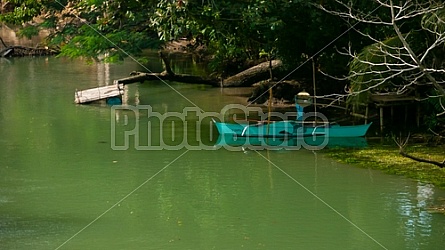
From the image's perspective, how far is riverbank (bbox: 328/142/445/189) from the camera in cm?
970

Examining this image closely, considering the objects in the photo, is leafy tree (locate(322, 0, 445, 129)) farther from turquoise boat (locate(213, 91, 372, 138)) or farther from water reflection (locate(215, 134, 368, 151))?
water reflection (locate(215, 134, 368, 151))

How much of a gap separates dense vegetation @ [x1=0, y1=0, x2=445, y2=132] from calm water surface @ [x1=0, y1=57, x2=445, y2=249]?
1366 millimetres

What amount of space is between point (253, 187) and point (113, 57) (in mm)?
3740

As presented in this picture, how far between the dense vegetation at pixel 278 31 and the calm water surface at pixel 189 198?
137 centimetres

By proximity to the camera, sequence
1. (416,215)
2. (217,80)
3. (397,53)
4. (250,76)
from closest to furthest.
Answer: (416,215), (397,53), (250,76), (217,80)

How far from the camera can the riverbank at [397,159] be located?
31.8ft

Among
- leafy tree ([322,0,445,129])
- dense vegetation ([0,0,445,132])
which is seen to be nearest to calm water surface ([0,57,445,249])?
leafy tree ([322,0,445,129])

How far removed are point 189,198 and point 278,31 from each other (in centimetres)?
428

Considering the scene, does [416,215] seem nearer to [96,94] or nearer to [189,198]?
[189,198]

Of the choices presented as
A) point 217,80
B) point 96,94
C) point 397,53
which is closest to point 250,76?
point 217,80

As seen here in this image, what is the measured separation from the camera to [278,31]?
12.5 metres

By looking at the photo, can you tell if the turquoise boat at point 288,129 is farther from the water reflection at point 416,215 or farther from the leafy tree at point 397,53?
the water reflection at point 416,215

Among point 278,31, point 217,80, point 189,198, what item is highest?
point 278,31

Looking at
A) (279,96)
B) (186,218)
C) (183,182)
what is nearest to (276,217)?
(186,218)
